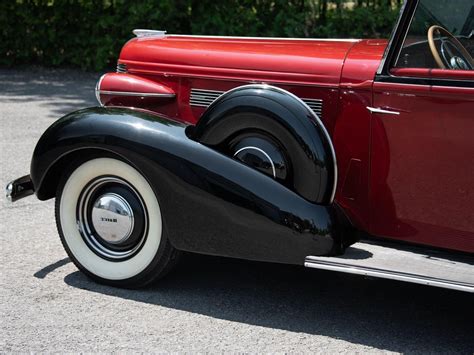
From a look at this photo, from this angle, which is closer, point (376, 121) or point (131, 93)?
point (376, 121)

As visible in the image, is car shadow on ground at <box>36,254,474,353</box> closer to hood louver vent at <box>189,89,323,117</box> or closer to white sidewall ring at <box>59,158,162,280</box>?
white sidewall ring at <box>59,158,162,280</box>

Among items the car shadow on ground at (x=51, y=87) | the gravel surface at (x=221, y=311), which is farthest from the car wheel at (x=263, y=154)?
the car shadow on ground at (x=51, y=87)

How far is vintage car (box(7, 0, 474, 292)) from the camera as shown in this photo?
3.77m

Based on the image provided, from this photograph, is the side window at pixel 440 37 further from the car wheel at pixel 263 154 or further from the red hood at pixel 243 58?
the car wheel at pixel 263 154

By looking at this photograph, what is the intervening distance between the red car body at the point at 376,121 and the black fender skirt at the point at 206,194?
0.25 meters

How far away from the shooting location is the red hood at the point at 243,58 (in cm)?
416

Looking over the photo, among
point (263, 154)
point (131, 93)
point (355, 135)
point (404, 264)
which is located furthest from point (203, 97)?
point (404, 264)

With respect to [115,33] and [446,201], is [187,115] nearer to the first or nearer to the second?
[446,201]

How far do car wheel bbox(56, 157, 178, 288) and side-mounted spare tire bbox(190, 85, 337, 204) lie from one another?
1.58ft

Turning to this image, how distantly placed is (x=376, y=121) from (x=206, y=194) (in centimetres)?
91

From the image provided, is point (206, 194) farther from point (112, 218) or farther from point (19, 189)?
point (19, 189)

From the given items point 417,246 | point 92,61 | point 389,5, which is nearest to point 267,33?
point 389,5

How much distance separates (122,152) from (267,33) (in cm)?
793

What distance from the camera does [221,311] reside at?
4059 millimetres
